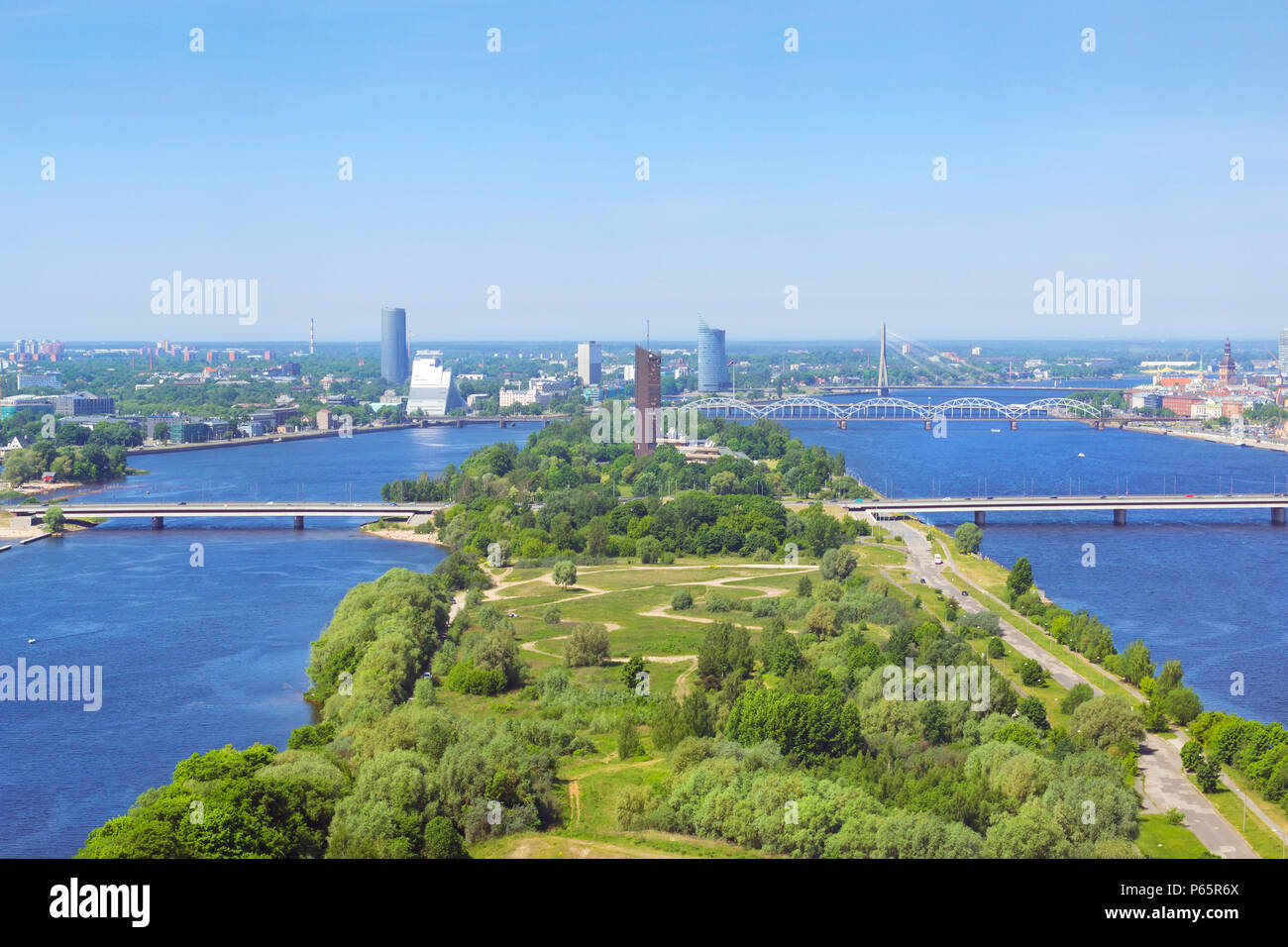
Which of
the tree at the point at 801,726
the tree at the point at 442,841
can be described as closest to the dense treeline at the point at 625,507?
the tree at the point at 801,726

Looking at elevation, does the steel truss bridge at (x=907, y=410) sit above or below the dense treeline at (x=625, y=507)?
above

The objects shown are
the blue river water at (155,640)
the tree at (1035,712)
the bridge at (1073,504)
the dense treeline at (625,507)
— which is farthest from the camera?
the bridge at (1073,504)

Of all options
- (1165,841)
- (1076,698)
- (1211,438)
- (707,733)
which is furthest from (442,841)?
(1211,438)

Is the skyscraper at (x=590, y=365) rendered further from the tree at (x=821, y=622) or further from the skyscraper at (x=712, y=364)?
the tree at (x=821, y=622)

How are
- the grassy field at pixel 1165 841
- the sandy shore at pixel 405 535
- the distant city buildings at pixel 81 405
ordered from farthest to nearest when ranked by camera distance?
the distant city buildings at pixel 81 405, the sandy shore at pixel 405 535, the grassy field at pixel 1165 841

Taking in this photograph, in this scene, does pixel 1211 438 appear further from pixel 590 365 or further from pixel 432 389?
pixel 590 365

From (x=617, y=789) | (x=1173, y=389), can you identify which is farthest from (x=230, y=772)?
(x=1173, y=389)

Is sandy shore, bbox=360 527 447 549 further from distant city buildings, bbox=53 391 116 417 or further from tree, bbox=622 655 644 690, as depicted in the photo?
distant city buildings, bbox=53 391 116 417

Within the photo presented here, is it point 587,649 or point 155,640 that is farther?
point 155,640
